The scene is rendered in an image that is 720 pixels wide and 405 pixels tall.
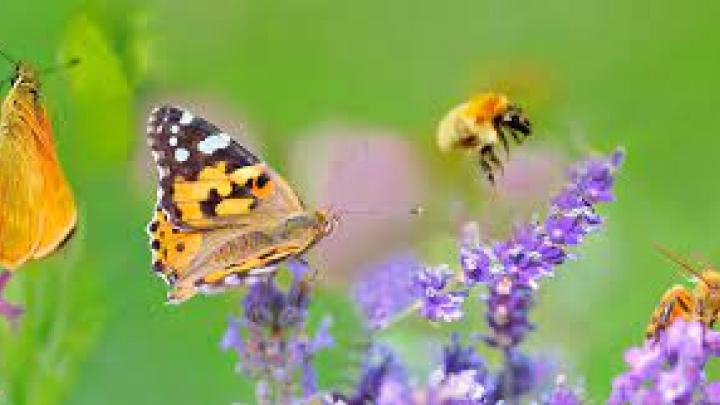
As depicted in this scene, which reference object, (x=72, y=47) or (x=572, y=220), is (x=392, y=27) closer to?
(x=72, y=47)

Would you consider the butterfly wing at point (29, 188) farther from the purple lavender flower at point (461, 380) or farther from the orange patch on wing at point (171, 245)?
the purple lavender flower at point (461, 380)

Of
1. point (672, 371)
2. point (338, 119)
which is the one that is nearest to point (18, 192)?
point (672, 371)

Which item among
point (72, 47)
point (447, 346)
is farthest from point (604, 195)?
point (72, 47)

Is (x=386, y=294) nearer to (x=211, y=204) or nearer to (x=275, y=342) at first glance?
(x=275, y=342)

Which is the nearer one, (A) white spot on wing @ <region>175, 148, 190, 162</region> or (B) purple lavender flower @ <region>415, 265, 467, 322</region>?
(B) purple lavender flower @ <region>415, 265, 467, 322</region>

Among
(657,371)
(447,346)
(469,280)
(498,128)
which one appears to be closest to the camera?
(657,371)

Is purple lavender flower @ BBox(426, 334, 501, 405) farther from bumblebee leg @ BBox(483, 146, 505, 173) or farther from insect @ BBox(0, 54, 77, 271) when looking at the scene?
insect @ BBox(0, 54, 77, 271)

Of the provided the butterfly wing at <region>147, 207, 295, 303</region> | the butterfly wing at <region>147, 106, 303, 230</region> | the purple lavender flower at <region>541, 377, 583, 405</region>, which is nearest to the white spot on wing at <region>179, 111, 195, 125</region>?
the butterfly wing at <region>147, 106, 303, 230</region>
